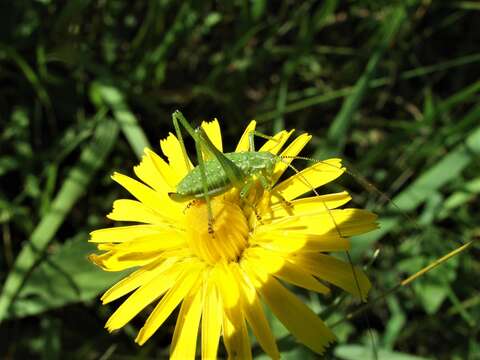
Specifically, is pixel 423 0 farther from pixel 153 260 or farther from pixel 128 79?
pixel 153 260

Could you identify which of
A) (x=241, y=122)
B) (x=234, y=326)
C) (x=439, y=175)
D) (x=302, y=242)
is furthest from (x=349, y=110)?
(x=234, y=326)

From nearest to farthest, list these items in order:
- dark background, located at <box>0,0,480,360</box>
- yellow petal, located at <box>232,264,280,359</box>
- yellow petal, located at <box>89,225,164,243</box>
Answer: yellow petal, located at <box>232,264,280,359</box>
yellow petal, located at <box>89,225,164,243</box>
dark background, located at <box>0,0,480,360</box>

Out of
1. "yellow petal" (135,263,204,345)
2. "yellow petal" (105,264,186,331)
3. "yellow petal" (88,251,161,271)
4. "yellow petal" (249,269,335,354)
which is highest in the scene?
"yellow petal" (88,251,161,271)

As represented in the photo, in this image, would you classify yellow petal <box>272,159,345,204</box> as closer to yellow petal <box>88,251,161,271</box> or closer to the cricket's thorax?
the cricket's thorax

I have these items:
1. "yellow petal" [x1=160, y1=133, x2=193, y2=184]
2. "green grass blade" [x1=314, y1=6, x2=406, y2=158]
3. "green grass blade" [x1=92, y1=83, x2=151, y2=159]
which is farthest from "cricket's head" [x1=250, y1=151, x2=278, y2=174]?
"green grass blade" [x1=92, y1=83, x2=151, y2=159]

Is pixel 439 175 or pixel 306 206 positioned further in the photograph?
pixel 439 175

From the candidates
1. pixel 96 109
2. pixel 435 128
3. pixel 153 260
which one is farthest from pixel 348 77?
pixel 153 260

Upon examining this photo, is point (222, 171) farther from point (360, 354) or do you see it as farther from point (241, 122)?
point (241, 122)
